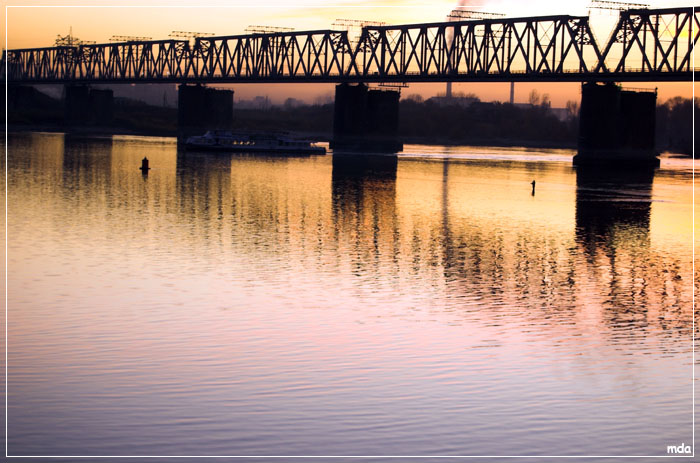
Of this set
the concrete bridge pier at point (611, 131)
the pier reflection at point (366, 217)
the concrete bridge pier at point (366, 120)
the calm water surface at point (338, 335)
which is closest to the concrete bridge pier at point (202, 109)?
the concrete bridge pier at point (366, 120)

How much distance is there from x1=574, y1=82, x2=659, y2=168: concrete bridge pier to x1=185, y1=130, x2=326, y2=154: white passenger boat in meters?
37.5

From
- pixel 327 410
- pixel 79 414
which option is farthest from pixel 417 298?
pixel 79 414

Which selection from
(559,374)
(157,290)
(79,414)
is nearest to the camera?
(79,414)

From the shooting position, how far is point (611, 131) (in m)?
123

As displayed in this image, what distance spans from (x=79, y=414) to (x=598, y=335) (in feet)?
37.3

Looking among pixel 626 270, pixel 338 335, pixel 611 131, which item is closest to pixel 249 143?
pixel 611 131

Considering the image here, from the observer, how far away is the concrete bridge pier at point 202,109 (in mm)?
181875

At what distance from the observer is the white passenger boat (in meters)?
133

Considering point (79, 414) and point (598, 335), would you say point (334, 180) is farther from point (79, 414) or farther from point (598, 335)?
point (79, 414)

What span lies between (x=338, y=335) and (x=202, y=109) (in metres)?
169

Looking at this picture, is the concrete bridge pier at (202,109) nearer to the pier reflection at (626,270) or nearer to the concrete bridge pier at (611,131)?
the concrete bridge pier at (611,131)

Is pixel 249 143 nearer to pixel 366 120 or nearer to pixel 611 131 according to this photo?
pixel 366 120

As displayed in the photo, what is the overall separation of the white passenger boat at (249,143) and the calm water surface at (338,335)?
87.4m

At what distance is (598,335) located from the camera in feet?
69.8
